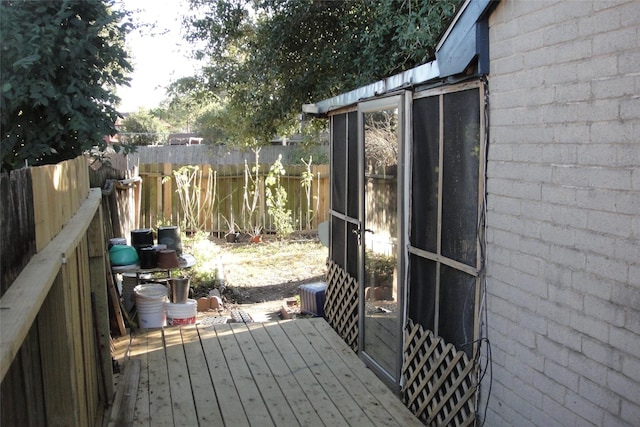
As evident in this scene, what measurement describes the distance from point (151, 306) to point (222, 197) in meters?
6.80

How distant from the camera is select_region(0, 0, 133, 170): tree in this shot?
4867 millimetres

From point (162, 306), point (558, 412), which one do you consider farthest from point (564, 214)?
point (162, 306)

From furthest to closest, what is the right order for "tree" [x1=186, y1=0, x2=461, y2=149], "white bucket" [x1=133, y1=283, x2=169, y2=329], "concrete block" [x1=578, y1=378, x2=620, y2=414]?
"tree" [x1=186, y1=0, x2=461, y2=149]
"white bucket" [x1=133, y1=283, x2=169, y2=329]
"concrete block" [x1=578, y1=378, x2=620, y2=414]

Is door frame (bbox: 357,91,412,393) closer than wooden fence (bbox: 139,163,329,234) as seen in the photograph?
Yes

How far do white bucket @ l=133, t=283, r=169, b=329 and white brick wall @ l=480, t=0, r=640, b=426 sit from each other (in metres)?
4.04

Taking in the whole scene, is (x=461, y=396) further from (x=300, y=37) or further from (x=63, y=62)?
(x=300, y=37)

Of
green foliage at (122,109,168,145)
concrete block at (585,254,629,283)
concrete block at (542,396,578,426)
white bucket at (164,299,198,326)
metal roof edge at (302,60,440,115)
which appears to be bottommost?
white bucket at (164,299,198,326)

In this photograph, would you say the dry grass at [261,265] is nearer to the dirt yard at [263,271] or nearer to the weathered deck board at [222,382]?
the dirt yard at [263,271]

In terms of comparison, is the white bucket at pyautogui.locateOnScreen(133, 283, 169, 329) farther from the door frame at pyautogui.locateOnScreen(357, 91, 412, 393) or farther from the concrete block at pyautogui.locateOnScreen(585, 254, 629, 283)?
the concrete block at pyautogui.locateOnScreen(585, 254, 629, 283)

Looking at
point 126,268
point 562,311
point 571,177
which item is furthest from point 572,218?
point 126,268

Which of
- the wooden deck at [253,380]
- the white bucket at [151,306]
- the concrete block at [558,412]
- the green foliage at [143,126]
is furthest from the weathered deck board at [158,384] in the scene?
the green foliage at [143,126]

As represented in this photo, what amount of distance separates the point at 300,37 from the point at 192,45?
6.84 feet

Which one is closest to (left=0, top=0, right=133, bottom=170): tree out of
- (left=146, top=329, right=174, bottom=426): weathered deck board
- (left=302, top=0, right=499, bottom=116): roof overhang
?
(left=146, top=329, right=174, bottom=426): weathered deck board

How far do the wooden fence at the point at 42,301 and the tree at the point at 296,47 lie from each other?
4.78 metres
